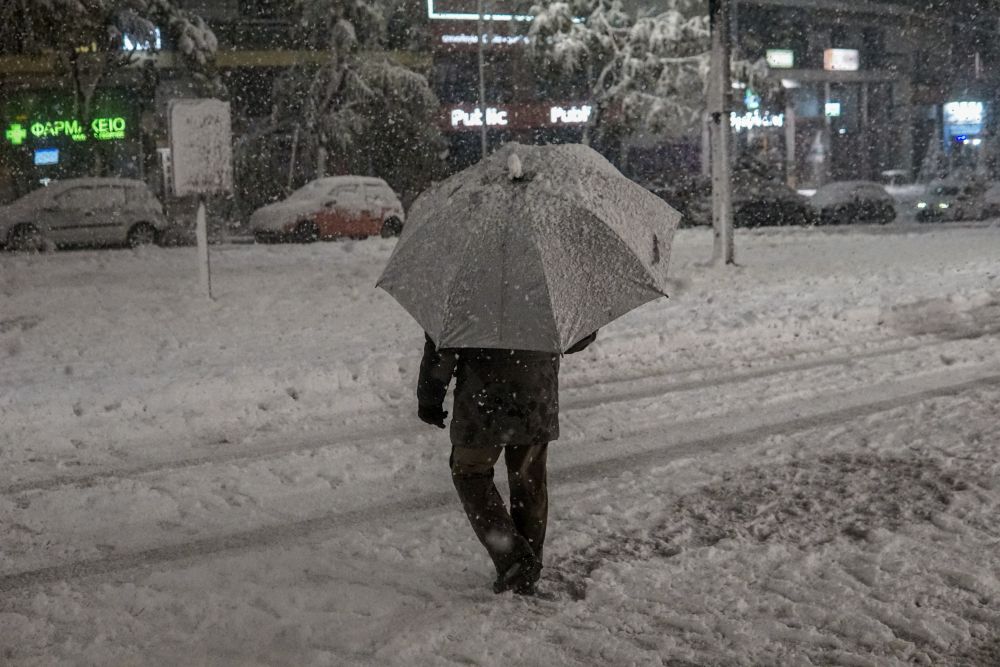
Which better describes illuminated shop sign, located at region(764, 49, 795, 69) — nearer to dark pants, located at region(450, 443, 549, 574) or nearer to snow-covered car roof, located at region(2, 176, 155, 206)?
snow-covered car roof, located at region(2, 176, 155, 206)

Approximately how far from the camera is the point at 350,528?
5.88 m

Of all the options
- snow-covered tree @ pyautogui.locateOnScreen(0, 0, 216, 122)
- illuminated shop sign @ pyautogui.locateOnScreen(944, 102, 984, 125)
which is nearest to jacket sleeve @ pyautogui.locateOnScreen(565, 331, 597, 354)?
snow-covered tree @ pyautogui.locateOnScreen(0, 0, 216, 122)

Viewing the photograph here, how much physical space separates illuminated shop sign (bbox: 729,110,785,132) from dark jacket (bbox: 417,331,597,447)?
45.8m

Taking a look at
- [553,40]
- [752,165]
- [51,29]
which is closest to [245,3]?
[553,40]

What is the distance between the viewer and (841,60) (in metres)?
53.9

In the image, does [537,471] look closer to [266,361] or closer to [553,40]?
[266,361]

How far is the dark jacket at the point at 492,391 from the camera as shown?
175 inches

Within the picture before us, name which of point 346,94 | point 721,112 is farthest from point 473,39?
point 721,112

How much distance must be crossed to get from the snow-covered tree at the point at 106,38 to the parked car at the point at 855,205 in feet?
59.0

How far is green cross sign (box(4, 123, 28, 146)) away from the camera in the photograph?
36.7 meters

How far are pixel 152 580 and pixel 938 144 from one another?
58.9 m

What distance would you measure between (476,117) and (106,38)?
56.4 feet

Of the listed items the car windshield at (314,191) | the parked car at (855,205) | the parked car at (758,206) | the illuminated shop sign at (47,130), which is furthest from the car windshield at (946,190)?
the illuminated shop sign at (47,130)

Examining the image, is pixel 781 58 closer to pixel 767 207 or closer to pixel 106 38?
pixel 767 207
